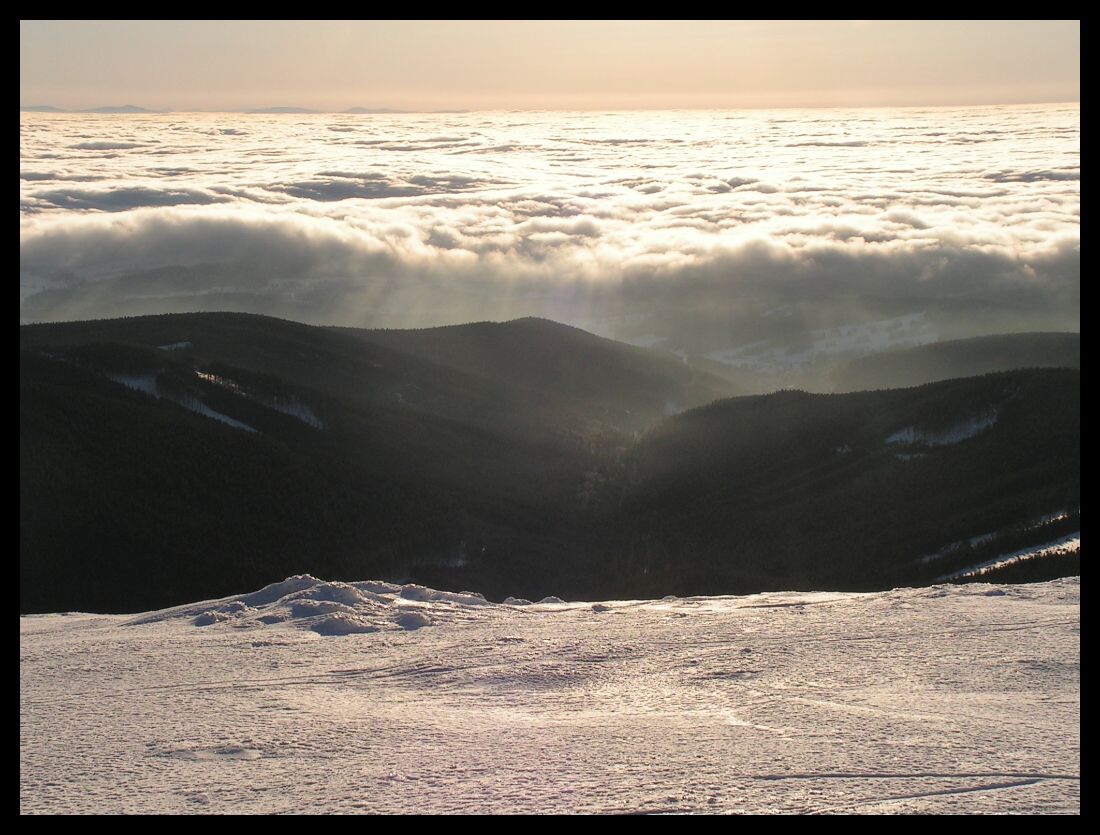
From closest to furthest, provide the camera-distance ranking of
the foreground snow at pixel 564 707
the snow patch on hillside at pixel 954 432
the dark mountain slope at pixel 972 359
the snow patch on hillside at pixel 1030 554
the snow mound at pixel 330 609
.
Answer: the foreground snow at pixel 564 707 < the snow mound at pixel 330 609 < the snow patch on hillside at pixel 1030 554 < the snow patch on hillside at pixel 954 432 < the dark mountain slope at pixel 972 359

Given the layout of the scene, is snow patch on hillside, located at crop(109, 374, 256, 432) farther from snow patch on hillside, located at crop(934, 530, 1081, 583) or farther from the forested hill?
snow patch on hillside, located at crop(934, 530, 1081, 583)

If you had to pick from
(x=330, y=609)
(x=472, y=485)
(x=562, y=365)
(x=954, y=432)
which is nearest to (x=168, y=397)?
(x=472, y=485)

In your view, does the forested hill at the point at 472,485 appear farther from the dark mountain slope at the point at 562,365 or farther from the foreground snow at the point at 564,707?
the dark mountain slope at the point at 562,365

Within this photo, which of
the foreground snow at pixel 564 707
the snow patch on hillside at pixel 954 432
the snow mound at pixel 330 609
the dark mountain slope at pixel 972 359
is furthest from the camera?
the dark mountain slope at pixel 972 359

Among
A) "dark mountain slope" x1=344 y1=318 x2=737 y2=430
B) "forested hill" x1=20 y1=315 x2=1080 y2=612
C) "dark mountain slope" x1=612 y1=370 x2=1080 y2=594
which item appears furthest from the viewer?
"dark mountain slope" x1=344 y1=318 x2=737 y2=430

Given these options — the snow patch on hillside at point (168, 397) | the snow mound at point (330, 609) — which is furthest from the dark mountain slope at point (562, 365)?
the snow mound at point (330, 609)

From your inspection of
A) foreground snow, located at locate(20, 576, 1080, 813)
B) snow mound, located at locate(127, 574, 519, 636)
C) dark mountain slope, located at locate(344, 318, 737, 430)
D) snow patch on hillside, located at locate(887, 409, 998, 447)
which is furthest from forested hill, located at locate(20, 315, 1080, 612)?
dark mountain slope, located at locate(344, 318, 737, 430)

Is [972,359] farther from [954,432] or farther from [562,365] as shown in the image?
[954,432]

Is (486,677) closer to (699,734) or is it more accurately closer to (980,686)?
(699,734)

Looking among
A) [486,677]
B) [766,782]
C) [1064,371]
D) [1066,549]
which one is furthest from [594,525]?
[766,782]

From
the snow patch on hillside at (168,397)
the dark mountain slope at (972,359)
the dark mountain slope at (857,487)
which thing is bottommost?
the dark mountain slope at (857,487)
